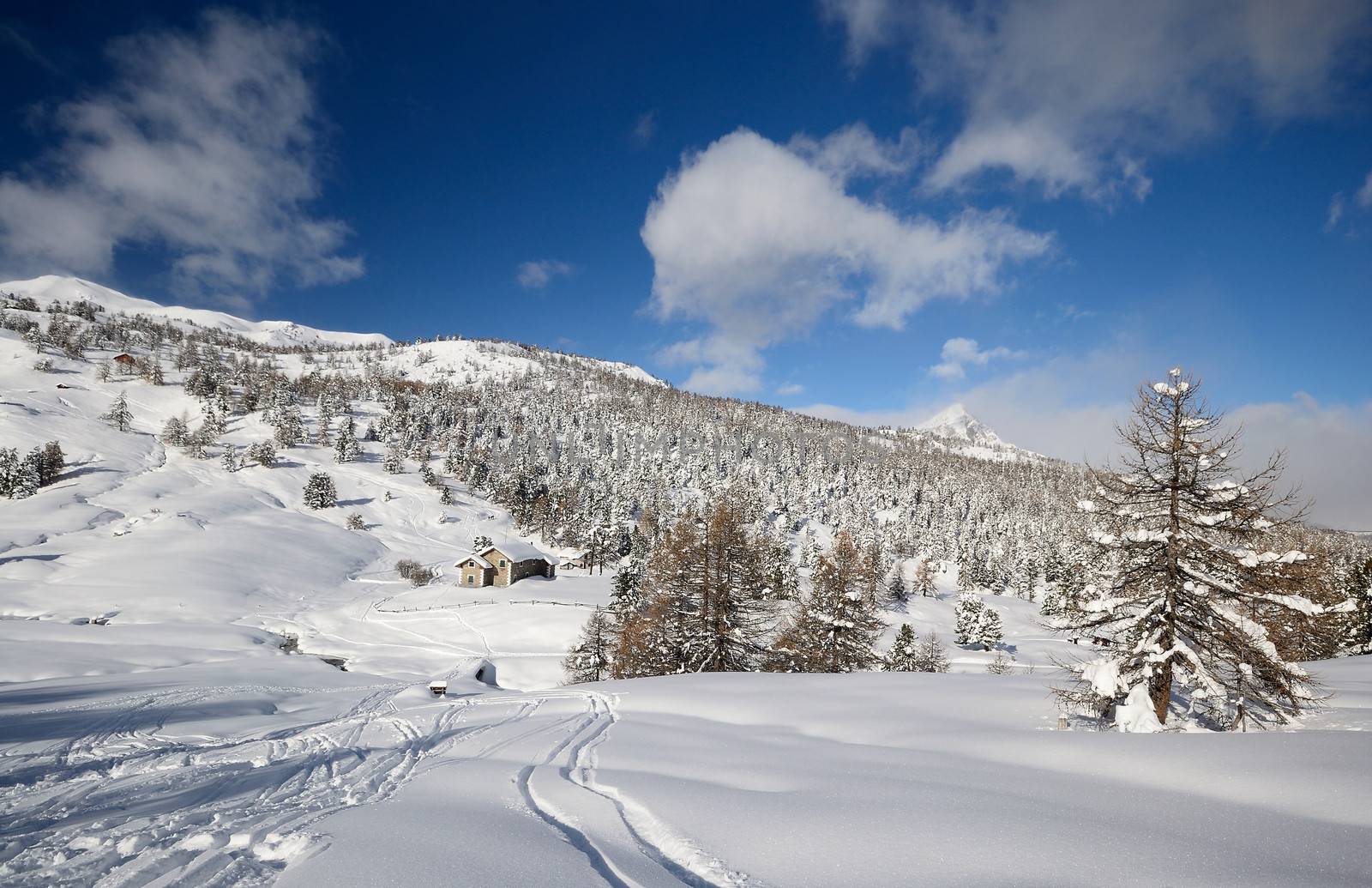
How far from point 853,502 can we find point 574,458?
84727 millimetres

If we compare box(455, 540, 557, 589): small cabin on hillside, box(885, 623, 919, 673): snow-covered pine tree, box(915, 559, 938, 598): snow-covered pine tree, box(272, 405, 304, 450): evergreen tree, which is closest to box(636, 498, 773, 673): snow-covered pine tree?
box(885, 623, 919, 673): snow-covered pine tree

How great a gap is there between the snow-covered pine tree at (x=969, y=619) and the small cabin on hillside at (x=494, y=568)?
57658 mm

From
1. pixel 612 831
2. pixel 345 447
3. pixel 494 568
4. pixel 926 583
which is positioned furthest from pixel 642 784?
pixel 345 447

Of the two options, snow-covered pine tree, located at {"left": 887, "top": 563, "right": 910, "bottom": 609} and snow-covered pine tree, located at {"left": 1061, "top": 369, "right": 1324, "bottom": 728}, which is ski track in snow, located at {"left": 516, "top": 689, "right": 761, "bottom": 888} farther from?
snow-covered pine tree, located at {"left": 887, "top": 563, "right": 910, "bottom": 609}

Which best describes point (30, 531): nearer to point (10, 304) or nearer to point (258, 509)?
point (258, 509)

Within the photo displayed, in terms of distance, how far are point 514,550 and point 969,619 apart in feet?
206

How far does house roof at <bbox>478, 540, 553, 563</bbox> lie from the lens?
2808 inches

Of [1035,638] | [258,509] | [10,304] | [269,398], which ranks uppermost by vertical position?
[10,304]

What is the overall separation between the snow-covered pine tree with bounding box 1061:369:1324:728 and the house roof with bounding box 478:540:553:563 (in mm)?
70341

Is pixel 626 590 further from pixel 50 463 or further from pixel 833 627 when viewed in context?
pixel 50 463

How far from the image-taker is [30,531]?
56031mm

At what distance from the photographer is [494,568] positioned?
2766 inches

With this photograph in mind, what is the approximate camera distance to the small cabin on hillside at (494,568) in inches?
2709

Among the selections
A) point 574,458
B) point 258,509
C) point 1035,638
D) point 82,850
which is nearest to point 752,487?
point 574,458
